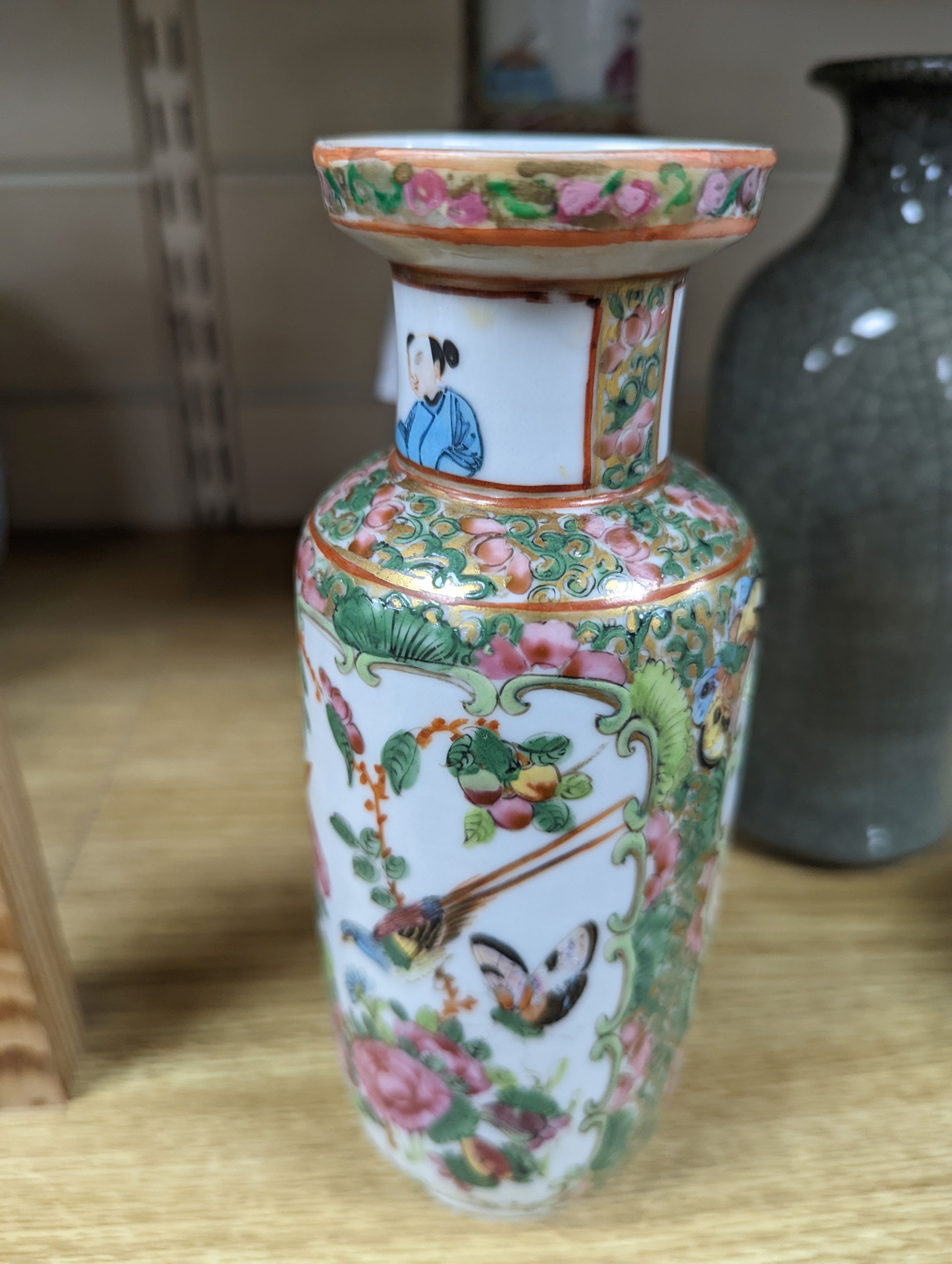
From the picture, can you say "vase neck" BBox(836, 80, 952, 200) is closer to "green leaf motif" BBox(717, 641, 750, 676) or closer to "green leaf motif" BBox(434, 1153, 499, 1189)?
"green leaf motif" BBox(717, 641, 750, 676)

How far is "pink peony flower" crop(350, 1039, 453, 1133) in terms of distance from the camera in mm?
410

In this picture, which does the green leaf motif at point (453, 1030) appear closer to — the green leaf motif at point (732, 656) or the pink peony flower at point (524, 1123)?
the pink peony flower at point (524, 1123)

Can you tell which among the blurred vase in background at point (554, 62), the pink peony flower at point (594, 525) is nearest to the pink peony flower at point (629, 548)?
the pink peony flower at point (594, 525)

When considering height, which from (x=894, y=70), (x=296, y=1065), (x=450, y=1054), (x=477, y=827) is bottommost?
(x=296, y=1065)

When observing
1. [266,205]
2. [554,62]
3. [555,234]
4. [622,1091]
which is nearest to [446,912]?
[622,1091]

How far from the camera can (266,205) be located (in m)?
0.88

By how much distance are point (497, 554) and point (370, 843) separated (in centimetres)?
12

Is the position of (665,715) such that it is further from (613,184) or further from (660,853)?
(613,184)

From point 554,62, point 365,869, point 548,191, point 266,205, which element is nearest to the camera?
point 548,191

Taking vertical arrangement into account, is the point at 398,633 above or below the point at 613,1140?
above

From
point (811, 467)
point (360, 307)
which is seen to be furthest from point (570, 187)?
point (360, 307)

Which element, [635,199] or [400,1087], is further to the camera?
[400,1087]

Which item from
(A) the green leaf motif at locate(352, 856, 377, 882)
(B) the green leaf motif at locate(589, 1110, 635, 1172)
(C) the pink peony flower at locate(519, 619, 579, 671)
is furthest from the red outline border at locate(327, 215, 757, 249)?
(B) the green leaf motif at locate(589, 1110, 635, 1172)

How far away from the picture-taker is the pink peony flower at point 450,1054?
40cm
